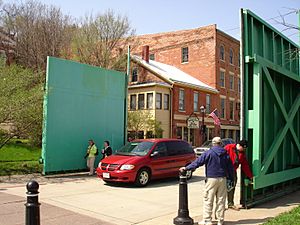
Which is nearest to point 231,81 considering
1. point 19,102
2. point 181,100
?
point 181,100

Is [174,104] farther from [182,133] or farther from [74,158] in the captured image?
[74,158]

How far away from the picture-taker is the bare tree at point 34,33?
35.1 meters

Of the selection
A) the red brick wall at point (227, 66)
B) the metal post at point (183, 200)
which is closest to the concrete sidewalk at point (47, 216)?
the metal post at point (183, 200)

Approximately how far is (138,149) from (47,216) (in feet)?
19.7

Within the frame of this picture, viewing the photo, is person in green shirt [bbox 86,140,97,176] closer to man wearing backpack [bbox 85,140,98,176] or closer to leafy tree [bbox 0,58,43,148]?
man wearing backpack [bbox 85,140,98,176]

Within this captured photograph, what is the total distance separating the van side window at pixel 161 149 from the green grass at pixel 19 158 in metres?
5.67

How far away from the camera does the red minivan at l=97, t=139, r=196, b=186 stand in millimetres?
12500

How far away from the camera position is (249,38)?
30.8 feet

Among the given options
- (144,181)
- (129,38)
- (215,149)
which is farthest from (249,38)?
(129,38)

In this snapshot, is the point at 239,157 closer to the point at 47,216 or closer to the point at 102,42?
the point at 47,216

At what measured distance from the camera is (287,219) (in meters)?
7.37

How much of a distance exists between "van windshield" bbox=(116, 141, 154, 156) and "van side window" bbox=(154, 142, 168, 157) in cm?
23

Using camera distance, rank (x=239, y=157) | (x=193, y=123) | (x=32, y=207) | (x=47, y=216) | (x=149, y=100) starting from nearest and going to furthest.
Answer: (x=32, y=207)
(x=47, y=216)
(x=239, y=157)
(x=193, y=123)
(x=149, y=100)

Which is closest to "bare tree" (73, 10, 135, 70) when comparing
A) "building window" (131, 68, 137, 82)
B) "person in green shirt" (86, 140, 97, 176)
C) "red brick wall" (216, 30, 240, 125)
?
"building window" (131, 68, 137, 82)
